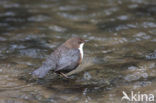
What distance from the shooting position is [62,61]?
5.66 metres

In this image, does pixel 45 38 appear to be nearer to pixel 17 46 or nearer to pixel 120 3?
pixel 17 46

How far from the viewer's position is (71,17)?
8914mm

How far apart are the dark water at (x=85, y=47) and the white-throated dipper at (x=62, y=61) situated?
244 mm

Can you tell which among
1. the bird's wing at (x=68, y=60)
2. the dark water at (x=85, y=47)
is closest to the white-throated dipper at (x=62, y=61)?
the bird's wing at (x=68, y=60)

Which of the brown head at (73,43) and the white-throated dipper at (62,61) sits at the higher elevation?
the brown head at (73,43)

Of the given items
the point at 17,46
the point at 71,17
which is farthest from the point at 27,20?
the point at 17,46

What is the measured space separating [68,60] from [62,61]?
0.12 m

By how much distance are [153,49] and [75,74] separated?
175 cm

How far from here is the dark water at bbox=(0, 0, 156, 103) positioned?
530cm

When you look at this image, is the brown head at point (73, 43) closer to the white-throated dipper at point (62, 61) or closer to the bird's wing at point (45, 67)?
the white-throated dipper at point (62, 61)

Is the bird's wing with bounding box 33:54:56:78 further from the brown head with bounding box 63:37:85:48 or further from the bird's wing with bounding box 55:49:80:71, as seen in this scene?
the brown head with bounding box 63:37:85:48

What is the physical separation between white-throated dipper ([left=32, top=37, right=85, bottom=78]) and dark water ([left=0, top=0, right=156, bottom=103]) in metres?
0.24

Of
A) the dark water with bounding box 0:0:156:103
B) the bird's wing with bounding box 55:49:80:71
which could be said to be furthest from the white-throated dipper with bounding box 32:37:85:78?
the dark water with bounding box 0:0:156:103

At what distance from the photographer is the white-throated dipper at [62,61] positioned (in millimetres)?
5527
